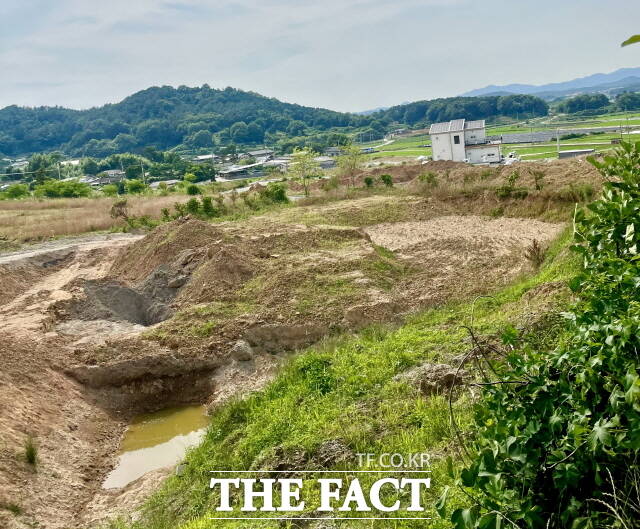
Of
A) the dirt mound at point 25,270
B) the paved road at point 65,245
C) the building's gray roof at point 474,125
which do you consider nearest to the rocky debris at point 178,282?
the dirt mound at point 25,270

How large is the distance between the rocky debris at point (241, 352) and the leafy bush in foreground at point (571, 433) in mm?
8804

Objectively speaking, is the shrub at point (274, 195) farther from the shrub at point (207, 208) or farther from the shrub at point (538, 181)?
the shrub at point (538, 181)

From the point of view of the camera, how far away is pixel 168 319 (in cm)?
1284

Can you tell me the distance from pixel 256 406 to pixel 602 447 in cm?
639

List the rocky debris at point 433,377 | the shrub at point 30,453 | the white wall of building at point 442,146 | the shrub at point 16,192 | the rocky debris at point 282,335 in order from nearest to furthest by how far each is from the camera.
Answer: the rocky debris at point 433,377
the shrub at point 30,453
the rocky debris at point 282,335
the shrub at point 16,192
the white wall of building at point 442,146

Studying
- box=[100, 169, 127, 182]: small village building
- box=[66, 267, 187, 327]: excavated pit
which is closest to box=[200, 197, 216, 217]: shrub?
box=[66, 267, 187, 327]: excavated pit

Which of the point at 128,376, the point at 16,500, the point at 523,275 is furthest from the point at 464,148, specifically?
the point at 16,500

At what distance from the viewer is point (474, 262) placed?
51.3 feet

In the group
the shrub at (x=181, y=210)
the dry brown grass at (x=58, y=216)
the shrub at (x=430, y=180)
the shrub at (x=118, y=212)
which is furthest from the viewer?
the shrub at (x=430, y=180)

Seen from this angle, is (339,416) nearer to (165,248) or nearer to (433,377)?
(433,377)

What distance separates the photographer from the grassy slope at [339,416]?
5.67 metres

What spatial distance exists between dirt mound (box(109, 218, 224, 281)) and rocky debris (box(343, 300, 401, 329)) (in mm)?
5917

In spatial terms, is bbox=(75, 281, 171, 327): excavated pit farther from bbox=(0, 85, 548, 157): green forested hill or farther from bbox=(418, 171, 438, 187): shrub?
bbox=(0, 85, 548, 157): green forested hill

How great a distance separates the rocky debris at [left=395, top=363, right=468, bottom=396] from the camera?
673 cm
